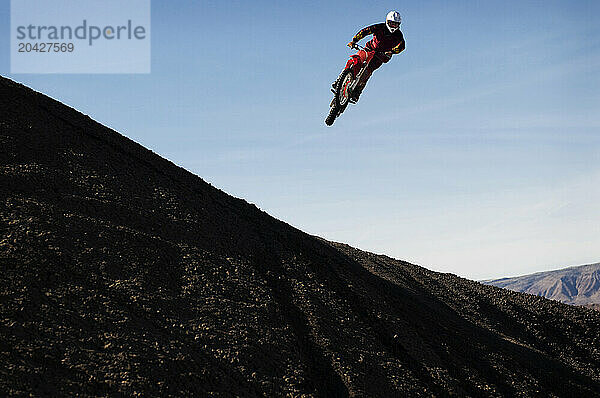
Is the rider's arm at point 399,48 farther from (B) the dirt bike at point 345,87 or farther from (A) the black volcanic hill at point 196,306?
(A) the black volcanic hill at point 196,306

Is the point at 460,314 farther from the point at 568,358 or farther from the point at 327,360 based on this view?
the point at 327,360

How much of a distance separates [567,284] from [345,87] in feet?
451

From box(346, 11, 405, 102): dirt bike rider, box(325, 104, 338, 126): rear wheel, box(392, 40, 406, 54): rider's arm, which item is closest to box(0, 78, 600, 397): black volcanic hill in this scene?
box(325, 104, 338, 126): rear wheel

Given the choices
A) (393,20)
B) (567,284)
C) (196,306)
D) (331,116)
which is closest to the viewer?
(196,306)

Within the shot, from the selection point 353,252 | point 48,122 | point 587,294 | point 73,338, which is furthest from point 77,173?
point 587,294

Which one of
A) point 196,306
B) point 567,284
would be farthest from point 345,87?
point 567,284

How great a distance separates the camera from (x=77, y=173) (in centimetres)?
1154

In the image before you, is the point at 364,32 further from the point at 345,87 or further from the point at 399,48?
the point at 345,87

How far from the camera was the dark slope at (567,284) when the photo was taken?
401 ft

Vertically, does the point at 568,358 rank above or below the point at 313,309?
below

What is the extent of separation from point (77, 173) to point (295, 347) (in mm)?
6642

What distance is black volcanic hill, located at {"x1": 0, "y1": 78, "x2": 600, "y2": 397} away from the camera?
7125 mm

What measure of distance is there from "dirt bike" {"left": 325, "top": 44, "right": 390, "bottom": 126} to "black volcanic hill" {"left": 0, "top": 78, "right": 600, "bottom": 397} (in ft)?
11.1

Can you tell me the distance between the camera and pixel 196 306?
28.7 feet
